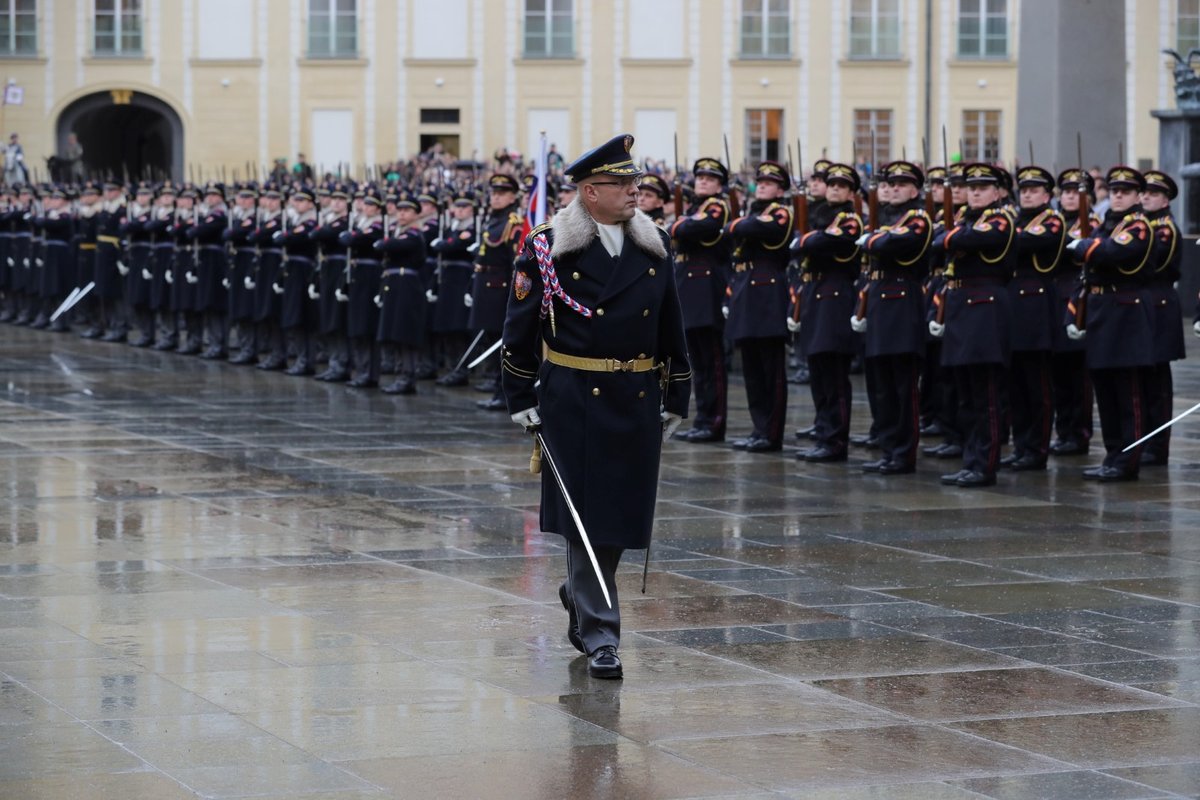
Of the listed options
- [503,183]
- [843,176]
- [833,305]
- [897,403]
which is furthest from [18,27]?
[897,403]

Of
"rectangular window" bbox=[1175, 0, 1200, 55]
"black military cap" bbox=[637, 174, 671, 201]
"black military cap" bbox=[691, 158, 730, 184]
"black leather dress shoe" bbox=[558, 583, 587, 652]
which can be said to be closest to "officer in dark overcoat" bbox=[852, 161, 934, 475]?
"black military cap" bbox=[691, 158, 730, 184]

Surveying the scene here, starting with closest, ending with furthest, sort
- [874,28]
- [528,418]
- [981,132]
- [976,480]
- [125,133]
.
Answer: [528,418] < [976,480] < [874,28] < [981,132] < [125,133]

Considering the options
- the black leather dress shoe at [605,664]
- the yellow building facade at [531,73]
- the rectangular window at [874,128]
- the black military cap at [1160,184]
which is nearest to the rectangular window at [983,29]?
the yellow building facade at [531,73]

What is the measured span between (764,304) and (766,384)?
525mm

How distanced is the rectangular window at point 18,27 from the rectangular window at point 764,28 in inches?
635

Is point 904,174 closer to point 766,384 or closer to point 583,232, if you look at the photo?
point 766,384

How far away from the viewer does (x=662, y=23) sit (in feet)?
161

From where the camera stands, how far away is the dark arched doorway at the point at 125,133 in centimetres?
4894

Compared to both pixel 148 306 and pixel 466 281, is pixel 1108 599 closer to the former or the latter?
pixel 466 281

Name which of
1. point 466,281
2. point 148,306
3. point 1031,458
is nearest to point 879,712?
point 1031,458

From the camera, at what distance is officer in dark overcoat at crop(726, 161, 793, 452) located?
44.5 ft

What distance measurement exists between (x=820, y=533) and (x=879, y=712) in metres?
3.68

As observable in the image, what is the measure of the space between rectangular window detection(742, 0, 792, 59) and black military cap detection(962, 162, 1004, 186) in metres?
37.5

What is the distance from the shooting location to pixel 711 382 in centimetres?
1423
